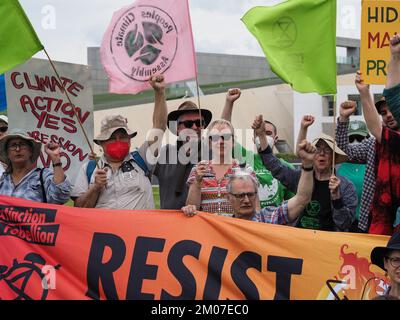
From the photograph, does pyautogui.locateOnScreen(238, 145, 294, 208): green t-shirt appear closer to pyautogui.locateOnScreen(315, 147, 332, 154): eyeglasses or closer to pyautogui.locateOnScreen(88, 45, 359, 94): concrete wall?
pyautogui.locateOnScreen(315, 147, 332, 154): eyeglasses

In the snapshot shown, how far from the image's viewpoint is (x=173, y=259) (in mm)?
5453

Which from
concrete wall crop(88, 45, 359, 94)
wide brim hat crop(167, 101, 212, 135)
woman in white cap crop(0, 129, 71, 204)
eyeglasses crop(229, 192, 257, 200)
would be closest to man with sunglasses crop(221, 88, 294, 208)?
wide brim hat crop(167, 101, 212, 135)

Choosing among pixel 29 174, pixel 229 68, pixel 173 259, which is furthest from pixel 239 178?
pixel 229 68

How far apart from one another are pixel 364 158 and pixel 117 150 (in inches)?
76.4

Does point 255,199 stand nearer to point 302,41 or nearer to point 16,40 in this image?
point 302,41

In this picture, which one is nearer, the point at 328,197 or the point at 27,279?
the point at 27,279

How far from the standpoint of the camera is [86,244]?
5559 millimetres

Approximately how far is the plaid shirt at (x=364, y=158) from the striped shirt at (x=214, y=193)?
841 millimetres

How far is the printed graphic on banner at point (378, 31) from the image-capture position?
6418 mm

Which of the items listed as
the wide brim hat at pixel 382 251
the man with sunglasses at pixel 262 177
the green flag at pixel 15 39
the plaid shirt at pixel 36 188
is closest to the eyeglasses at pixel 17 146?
the plaid shirt at pixel 36 188

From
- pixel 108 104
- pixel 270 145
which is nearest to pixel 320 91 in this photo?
pixel 270 145

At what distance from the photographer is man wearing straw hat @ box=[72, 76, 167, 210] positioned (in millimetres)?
6148

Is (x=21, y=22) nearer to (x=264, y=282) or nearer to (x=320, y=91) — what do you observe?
(x=320, y=91)

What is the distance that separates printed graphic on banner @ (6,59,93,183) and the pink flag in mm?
692
